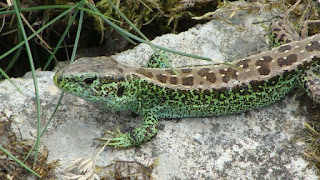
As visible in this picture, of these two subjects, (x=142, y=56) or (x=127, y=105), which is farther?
(x=142, y=56)

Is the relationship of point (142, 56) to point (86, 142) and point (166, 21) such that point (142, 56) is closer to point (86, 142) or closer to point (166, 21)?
point (166, 21)

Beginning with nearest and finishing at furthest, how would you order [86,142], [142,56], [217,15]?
[86,142], [142,56], [217,15]

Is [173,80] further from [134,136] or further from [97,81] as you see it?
[97,81]

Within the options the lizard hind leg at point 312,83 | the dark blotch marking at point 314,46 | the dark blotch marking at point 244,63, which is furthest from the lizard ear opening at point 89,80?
the dark blotch marking at point 314,46

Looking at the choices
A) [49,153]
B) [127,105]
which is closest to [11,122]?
[49,153]

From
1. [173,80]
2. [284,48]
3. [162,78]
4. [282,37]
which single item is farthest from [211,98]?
[282,37]

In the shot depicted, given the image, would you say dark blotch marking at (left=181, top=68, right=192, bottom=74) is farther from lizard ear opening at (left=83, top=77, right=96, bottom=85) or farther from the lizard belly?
lizard ear opening at (left=83, top=77, right=96, bottom=85)
